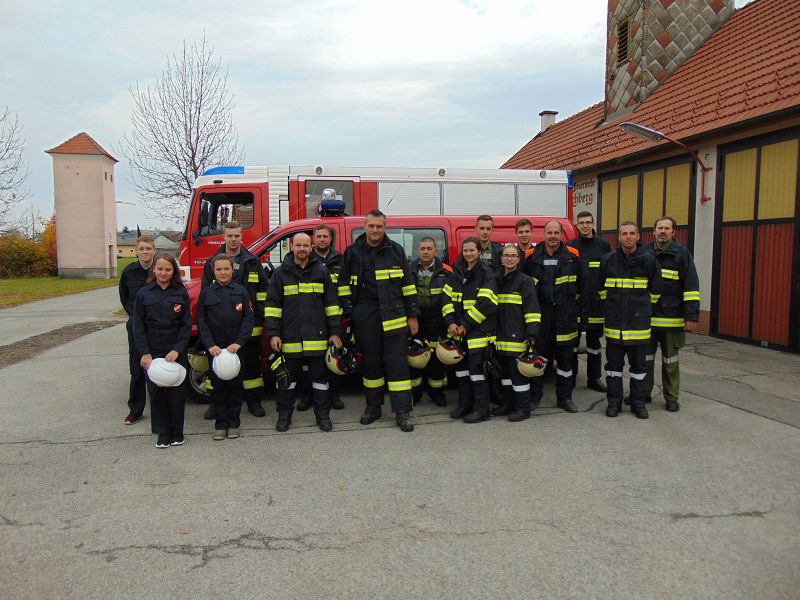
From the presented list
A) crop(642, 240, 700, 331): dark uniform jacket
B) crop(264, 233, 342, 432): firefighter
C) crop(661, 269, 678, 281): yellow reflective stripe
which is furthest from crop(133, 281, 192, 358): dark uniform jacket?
crop(661, 269, 678, 281): yellow reflective stripe

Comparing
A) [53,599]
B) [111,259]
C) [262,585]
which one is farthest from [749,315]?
[111,259]

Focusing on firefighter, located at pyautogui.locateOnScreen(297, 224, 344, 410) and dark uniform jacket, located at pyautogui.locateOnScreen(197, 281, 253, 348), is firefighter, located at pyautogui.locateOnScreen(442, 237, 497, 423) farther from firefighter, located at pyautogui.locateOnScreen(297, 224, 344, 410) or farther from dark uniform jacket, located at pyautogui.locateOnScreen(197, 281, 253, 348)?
dark uniform jacket, located at pyautogui.locateOnScreen(197, 281, 253, 348)

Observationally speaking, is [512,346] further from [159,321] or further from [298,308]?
[159,321]

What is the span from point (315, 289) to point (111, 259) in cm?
3376

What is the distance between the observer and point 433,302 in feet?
19.3

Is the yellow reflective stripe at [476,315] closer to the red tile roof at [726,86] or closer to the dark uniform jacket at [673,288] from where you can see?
the dark uniform jacket at [673,288]

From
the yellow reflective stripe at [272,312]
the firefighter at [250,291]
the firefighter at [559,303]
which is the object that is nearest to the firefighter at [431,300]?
the firefighter at [559,303]

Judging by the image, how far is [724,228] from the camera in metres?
10.0

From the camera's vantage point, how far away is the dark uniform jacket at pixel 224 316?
16.7 feet

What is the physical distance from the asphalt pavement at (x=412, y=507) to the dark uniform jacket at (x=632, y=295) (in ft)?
2.73

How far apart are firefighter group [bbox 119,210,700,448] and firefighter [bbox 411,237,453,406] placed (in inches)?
0.6

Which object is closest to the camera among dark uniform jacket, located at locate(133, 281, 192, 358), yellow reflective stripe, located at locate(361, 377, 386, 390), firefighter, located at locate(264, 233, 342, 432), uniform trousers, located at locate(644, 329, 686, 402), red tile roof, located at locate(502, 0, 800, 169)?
dark uniform jacket, located at locate(133, 281, 192, 358)

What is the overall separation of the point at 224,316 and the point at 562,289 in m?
3.25

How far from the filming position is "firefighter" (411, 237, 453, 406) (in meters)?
5.88
